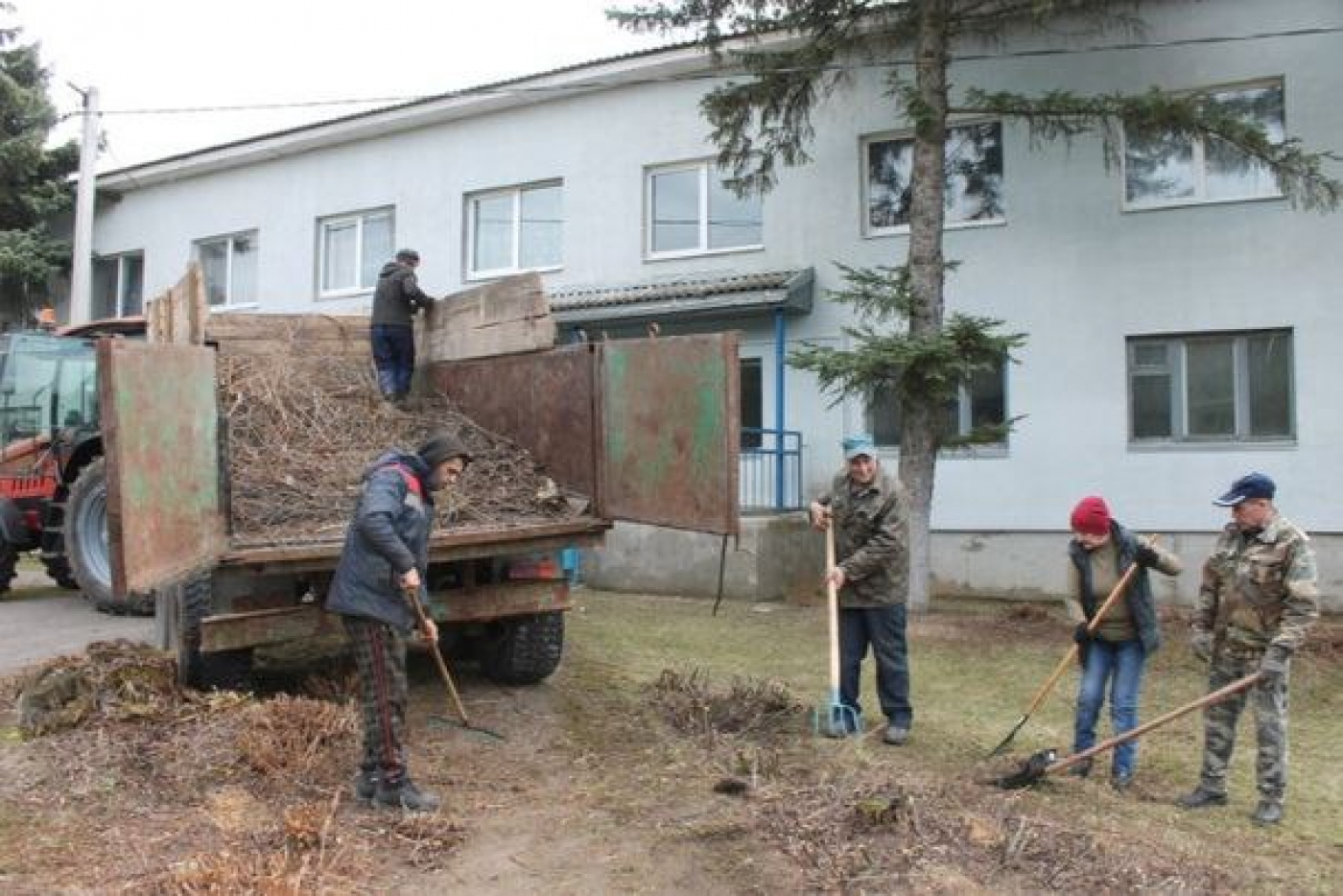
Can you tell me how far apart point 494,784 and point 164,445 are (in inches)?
78.7

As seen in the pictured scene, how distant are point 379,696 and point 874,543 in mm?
2576

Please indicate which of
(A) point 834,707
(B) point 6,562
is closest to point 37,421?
(B) point 6,562

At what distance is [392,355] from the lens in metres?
7.60

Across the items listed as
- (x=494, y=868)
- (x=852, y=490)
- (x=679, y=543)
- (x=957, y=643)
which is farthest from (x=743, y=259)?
(x=494, y=868)

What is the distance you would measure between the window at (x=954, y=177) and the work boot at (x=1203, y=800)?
27.3 ft

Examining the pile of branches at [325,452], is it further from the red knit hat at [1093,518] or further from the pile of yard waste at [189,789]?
the red knit hat at [1093,518]

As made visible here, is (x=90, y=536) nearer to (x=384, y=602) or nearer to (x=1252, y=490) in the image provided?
(x=384, y=602)

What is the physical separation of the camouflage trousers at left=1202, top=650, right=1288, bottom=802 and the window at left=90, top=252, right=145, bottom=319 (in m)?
18.6

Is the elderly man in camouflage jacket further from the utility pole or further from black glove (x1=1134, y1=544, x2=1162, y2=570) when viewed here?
the utility pole

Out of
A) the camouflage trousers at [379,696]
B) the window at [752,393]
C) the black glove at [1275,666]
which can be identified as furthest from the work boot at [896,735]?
the window at [752,393]

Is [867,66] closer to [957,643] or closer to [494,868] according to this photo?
[957,643]

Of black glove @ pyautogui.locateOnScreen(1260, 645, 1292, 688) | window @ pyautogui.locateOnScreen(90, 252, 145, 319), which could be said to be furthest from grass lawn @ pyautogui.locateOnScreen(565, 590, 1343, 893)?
window @ pyautogui.locateOnScreen(90, 252, 145, 319)

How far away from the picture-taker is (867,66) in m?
12.3

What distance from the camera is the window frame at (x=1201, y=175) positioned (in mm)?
11039
